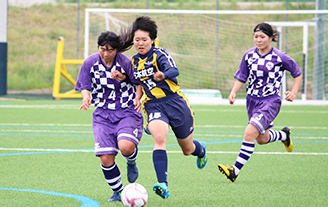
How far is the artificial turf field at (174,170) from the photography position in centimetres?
376

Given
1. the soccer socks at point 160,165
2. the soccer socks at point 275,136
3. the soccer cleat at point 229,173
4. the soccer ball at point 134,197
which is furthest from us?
the soccer socks at point 275,136

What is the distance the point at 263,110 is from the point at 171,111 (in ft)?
3.85

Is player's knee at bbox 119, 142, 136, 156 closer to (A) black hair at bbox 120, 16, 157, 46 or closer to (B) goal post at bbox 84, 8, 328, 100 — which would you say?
(A) black hair at bbox 120, 16, 157, 46

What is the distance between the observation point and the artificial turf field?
3.76 m

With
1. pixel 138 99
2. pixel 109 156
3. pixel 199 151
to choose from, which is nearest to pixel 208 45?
pixel 199 151

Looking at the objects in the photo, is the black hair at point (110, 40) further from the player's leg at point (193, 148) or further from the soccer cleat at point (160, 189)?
the soccer cleat at point (160, 189)

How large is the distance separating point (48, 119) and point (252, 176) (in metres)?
5.94

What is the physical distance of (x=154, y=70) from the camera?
407cm

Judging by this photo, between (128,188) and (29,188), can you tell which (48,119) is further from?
(128,188)

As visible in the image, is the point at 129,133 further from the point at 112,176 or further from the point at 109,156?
the point at 112,176

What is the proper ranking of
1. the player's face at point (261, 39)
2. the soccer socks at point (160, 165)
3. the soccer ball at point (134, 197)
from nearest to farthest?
the soccer ball at point (134, 197) < the soccer socks at point (160, 165) < the player's face at point (261, 39)

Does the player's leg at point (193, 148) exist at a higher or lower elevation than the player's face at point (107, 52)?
lower

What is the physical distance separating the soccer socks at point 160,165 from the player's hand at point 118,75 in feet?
2.38

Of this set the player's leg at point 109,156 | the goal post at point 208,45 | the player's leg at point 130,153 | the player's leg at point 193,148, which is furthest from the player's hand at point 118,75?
the goal post at point 208,45
